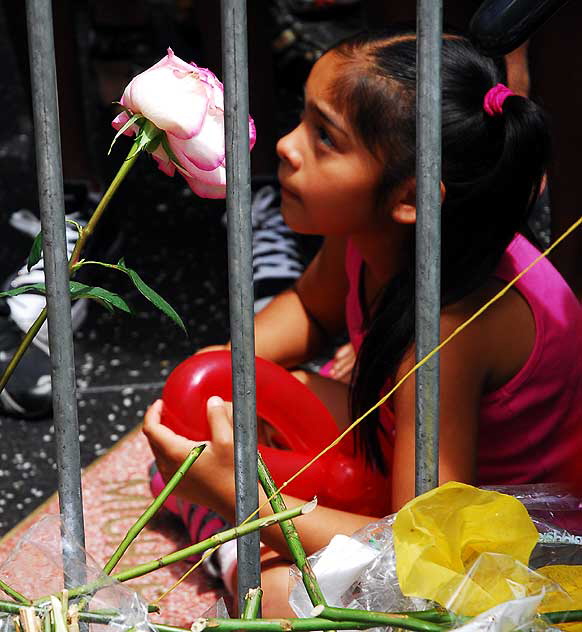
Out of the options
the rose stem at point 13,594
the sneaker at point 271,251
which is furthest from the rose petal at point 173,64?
the sneaker at point 271,251

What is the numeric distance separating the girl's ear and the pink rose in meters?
0.58

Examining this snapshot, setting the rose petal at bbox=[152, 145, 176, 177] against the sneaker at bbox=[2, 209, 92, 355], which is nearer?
the rose petal at bbox=[152, 145, 176, 177]

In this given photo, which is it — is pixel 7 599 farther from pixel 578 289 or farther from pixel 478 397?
pixel 578 289

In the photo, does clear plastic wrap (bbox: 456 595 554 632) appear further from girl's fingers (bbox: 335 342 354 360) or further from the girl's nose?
girl's fingers (bbox: 335 342 354 360)

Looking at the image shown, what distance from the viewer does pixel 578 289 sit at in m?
1.78

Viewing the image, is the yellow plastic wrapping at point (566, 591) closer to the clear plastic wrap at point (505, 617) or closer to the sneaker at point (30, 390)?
the clear plastic wrap at point (505, 617)

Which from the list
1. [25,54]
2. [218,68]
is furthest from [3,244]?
[218,68]

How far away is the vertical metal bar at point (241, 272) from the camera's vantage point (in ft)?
2.59

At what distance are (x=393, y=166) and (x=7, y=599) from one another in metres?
0.82

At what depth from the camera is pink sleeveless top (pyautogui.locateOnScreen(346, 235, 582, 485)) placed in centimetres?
143

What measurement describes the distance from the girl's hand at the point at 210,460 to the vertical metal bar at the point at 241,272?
0.42 metres

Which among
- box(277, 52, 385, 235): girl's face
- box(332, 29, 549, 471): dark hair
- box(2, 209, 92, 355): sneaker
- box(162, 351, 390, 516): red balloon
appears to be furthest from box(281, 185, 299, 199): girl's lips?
box(2, 209, 92, 355): sneaker

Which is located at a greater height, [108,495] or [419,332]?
[419,332]

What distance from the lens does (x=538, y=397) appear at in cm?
144
